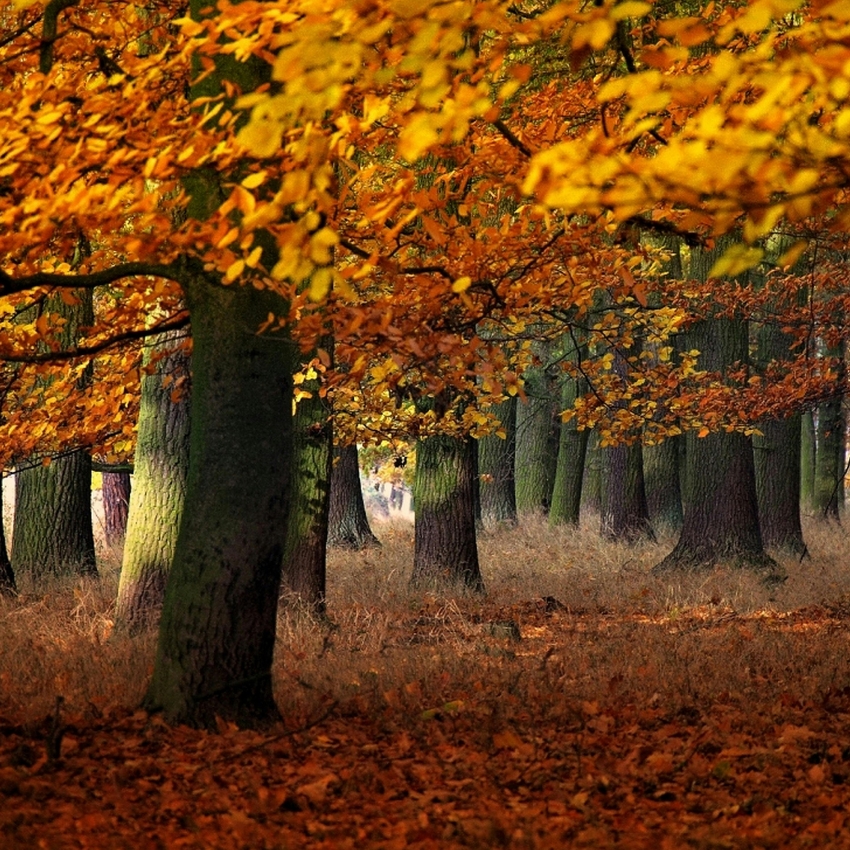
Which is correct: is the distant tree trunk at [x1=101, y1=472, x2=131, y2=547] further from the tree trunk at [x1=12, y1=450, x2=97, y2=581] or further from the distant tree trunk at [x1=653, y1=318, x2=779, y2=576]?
the distant tree trunk at [x1=653, y1=318, x2=779, y2=576]

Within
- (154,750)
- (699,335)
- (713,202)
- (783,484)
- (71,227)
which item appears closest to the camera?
(713,202)

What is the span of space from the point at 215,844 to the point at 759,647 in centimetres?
627

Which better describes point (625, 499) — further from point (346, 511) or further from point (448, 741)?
point (448, 741)

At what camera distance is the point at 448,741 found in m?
6.40

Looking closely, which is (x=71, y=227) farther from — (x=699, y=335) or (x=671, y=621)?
(x=699, y=335)

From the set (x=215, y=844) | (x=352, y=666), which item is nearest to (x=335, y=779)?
(x=215, y=844)

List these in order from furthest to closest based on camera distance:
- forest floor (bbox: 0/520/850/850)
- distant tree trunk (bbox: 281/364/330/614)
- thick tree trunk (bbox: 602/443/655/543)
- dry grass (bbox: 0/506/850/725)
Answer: thick tree trunk (bbox: 602/443/655/543), distant tree trunk (bbox: 281/364/330/614), dry grass (bbox: 0/506/850/725), forest floor (bbox: 0/520/850/850)

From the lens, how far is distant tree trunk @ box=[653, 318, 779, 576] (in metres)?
15.5

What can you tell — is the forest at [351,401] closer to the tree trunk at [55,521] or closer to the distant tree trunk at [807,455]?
the tree trunk at [55,521]

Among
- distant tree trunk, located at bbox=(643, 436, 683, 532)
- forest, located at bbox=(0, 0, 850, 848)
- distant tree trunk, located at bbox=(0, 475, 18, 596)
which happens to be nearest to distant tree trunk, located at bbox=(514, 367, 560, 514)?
distant tree trunk, located at bbox=(643, 436, 683, 532)

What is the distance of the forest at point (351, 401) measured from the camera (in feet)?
12.4

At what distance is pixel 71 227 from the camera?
625cm

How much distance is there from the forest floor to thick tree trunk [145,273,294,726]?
285mm

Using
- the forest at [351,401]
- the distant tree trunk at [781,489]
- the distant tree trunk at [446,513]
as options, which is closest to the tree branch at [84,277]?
the forest at [351,401]
